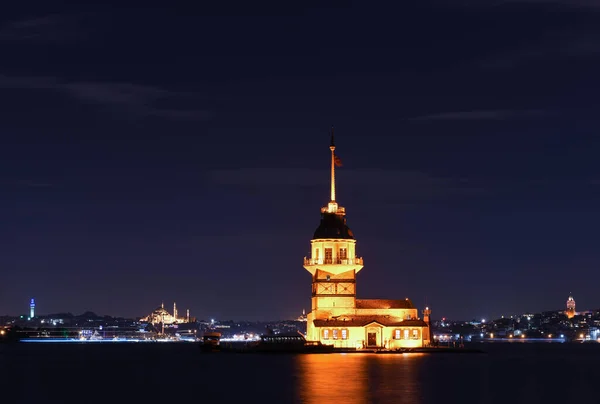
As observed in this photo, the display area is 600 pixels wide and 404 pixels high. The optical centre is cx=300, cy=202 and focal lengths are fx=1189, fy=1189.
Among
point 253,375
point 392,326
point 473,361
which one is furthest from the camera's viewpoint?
point 392,326

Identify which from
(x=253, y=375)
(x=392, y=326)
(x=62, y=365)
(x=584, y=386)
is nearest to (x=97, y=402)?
(x=253, y=375)

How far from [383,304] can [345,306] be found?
15.9ft

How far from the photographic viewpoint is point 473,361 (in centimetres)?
13038

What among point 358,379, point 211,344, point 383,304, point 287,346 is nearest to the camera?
point 358,379

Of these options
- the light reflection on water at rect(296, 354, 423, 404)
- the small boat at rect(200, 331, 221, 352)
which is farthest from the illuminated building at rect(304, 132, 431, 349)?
the small boat at rect(200, 331, 221, 352)

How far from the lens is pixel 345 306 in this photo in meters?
140

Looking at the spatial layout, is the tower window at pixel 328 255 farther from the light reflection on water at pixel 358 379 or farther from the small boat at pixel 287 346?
the light reflection on water at pixel 358 379

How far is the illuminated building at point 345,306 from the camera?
137875mm

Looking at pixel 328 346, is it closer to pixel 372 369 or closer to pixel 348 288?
pixel 348 288

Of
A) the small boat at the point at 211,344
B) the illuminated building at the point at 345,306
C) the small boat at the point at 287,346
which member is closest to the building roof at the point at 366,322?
the illuminated building at the point at 345,306

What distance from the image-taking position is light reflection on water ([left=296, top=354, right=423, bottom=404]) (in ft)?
261

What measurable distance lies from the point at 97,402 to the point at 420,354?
2642 inches

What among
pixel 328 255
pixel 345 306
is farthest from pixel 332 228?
pixel 345 306

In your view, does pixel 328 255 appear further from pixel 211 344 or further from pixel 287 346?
pixel 211 344
